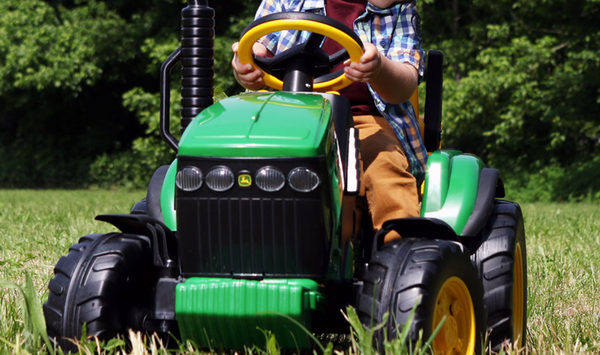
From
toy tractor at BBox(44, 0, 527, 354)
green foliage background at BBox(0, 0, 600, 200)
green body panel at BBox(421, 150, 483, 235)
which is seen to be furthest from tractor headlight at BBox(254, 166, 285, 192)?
green foliage background at BBox(0, 0, 600, 200)

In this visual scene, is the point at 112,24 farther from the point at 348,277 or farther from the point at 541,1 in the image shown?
the point at 348,277

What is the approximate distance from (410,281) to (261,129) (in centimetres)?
51

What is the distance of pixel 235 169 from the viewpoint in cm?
179

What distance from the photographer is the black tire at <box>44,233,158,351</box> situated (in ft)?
6.20

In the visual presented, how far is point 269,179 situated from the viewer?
1.78 m

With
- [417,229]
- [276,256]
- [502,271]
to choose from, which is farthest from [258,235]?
[502,271]

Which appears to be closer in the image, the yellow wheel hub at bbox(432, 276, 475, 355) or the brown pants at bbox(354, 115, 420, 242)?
the yellow wheel hub at bbox(432, 276, 475, 355)

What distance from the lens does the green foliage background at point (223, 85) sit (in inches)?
524

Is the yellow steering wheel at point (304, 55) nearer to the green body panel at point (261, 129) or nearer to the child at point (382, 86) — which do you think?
the child at point (382, 86)

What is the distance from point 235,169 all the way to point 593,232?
13.7ft

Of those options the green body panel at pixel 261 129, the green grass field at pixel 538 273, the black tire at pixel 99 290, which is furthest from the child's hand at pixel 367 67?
the green grass field at pixel 538 273

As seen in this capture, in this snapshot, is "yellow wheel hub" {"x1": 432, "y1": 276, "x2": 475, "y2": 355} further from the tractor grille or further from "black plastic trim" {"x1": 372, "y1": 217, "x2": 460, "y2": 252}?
the tractor grille

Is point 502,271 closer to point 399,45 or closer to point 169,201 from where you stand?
point 399,45

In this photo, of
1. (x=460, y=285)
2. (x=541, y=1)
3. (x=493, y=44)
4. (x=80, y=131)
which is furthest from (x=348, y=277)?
(x=80, y=131)
